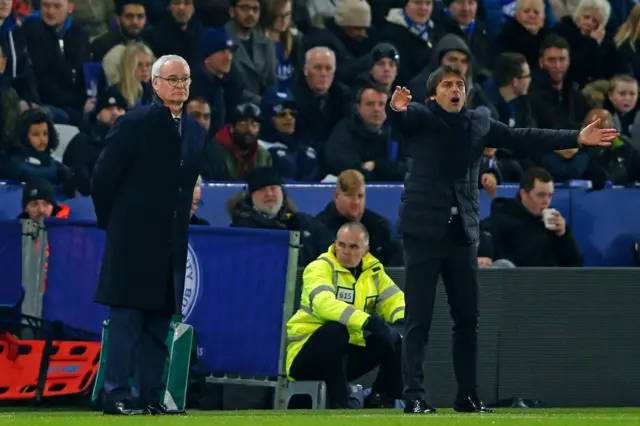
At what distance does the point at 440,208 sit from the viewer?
409 inches

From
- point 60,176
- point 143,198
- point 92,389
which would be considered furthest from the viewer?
point 60,176

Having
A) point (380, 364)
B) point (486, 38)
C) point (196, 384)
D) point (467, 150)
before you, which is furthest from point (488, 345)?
point (486, 38)

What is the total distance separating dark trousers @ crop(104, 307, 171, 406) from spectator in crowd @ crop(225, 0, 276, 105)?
6686 millimetres

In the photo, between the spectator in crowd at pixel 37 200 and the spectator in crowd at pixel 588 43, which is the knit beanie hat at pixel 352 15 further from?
the spectator in crowd at pixel 37 200

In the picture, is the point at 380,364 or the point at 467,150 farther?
the point at 380,364

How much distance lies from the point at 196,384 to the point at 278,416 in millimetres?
2717

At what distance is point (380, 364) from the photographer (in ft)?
41.4

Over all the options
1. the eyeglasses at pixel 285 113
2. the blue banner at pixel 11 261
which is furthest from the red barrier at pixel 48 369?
the eyeglasses at pixel 285 113

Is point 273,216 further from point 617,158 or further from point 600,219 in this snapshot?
point 617,158

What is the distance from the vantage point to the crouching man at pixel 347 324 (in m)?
12.3

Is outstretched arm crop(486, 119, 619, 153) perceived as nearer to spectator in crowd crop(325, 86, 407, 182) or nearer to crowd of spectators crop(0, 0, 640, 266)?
crowd of spectators crop(0, 0, 640, 266)

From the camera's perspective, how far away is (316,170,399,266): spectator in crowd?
44.5 ft

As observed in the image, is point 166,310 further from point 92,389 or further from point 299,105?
point 299,105

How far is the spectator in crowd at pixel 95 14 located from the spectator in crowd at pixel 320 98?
6.82ft
